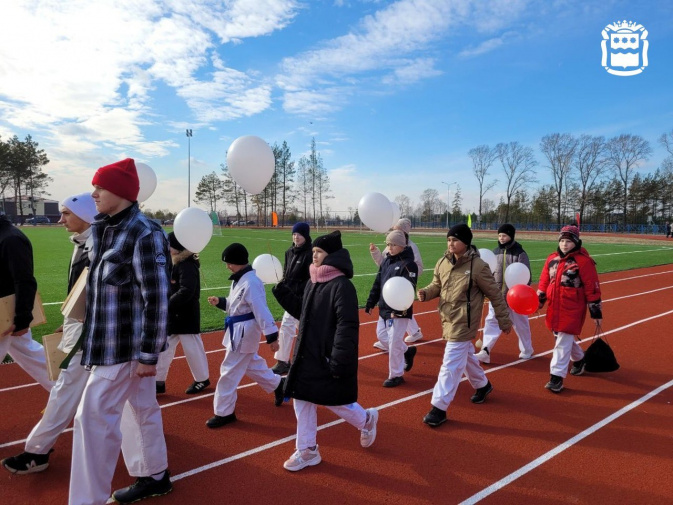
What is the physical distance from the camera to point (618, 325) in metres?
8.77

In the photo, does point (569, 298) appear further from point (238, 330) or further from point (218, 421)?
point (218, 421)

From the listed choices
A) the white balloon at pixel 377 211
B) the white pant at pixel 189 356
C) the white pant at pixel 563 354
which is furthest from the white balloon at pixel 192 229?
the white pant at pixel 563 354

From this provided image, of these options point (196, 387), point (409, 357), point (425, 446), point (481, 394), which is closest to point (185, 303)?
point (196, 387)

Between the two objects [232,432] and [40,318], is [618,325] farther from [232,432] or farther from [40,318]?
[40,318]

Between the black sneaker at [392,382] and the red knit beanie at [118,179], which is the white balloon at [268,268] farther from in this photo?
the red knit beanie at [118,179]

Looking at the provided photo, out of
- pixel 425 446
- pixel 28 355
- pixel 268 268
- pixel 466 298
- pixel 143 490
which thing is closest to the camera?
pixel 143 490

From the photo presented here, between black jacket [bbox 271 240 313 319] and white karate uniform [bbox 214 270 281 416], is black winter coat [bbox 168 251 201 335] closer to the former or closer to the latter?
white karate uniform [bbox 214 270 281 416]

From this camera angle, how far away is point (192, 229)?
521 cm

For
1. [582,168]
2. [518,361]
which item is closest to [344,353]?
[518,361]

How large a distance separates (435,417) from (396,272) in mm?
1956

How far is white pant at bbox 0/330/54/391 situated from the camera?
4004mm

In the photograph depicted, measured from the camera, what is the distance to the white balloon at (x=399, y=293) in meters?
5.11

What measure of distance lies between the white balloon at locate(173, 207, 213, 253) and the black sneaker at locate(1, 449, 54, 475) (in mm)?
2482

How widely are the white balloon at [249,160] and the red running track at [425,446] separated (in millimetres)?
2601
